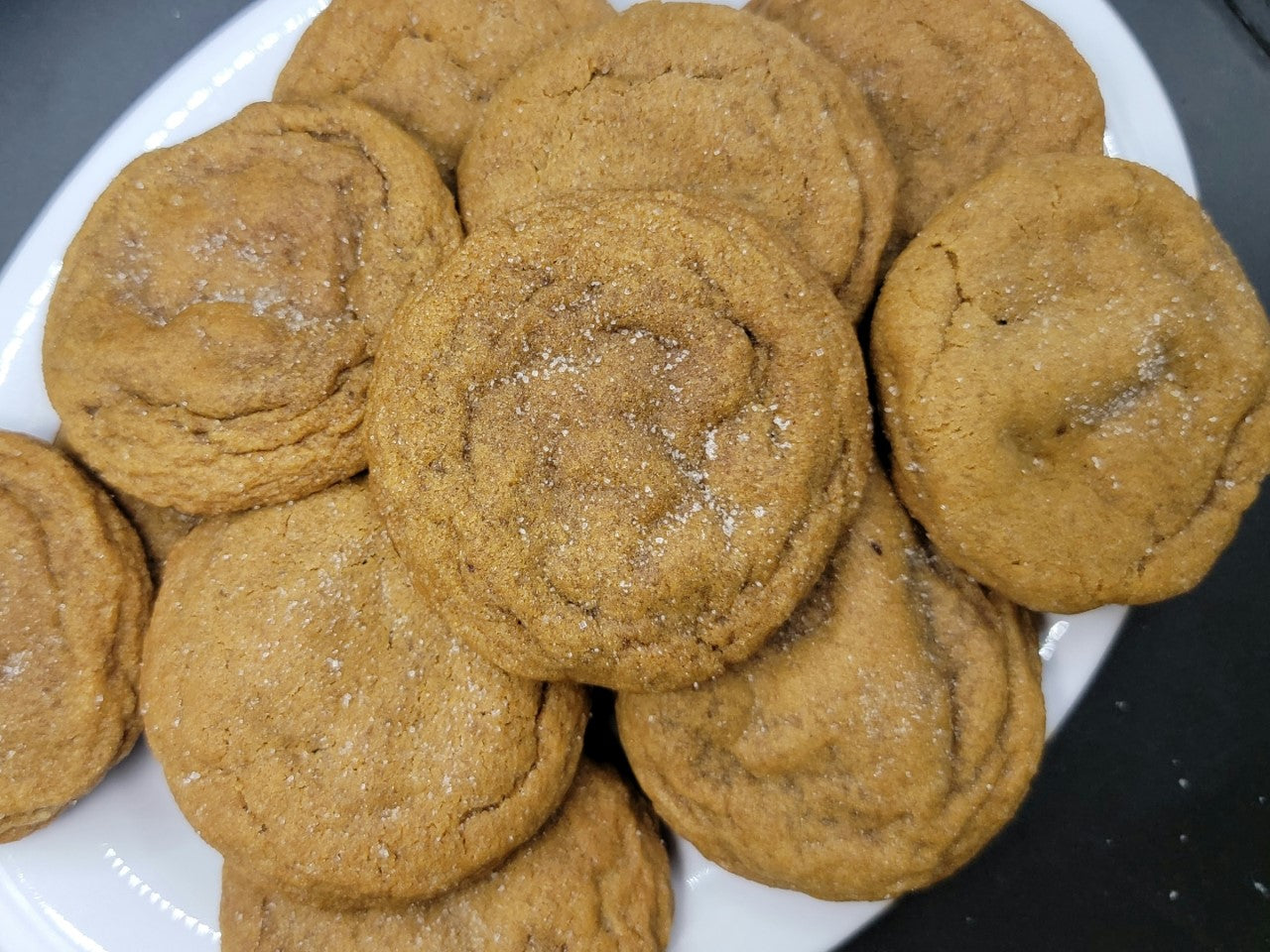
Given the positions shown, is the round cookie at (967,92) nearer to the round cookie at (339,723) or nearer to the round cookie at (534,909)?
the round cookie at (339,723)

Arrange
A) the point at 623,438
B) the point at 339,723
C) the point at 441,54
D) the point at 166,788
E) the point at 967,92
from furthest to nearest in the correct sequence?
the point at 166,788, the point at 441,54, the point at 967,92, the point at 339,723, the point at 623,438

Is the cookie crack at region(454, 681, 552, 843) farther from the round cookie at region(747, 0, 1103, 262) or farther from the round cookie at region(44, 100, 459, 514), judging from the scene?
the round cookie at region(747, 0, 1103, 262)

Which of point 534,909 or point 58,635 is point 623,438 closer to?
point 534,909

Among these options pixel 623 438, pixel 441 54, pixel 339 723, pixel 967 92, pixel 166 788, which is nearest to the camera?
pixel 623 438

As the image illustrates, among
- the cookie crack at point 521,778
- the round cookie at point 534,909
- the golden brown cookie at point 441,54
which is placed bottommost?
the round cookie at point 534,909

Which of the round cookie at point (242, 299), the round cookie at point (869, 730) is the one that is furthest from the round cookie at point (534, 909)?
the round cookie at point (242, 299)

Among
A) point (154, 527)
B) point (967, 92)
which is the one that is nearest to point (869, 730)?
point (967, 92)
